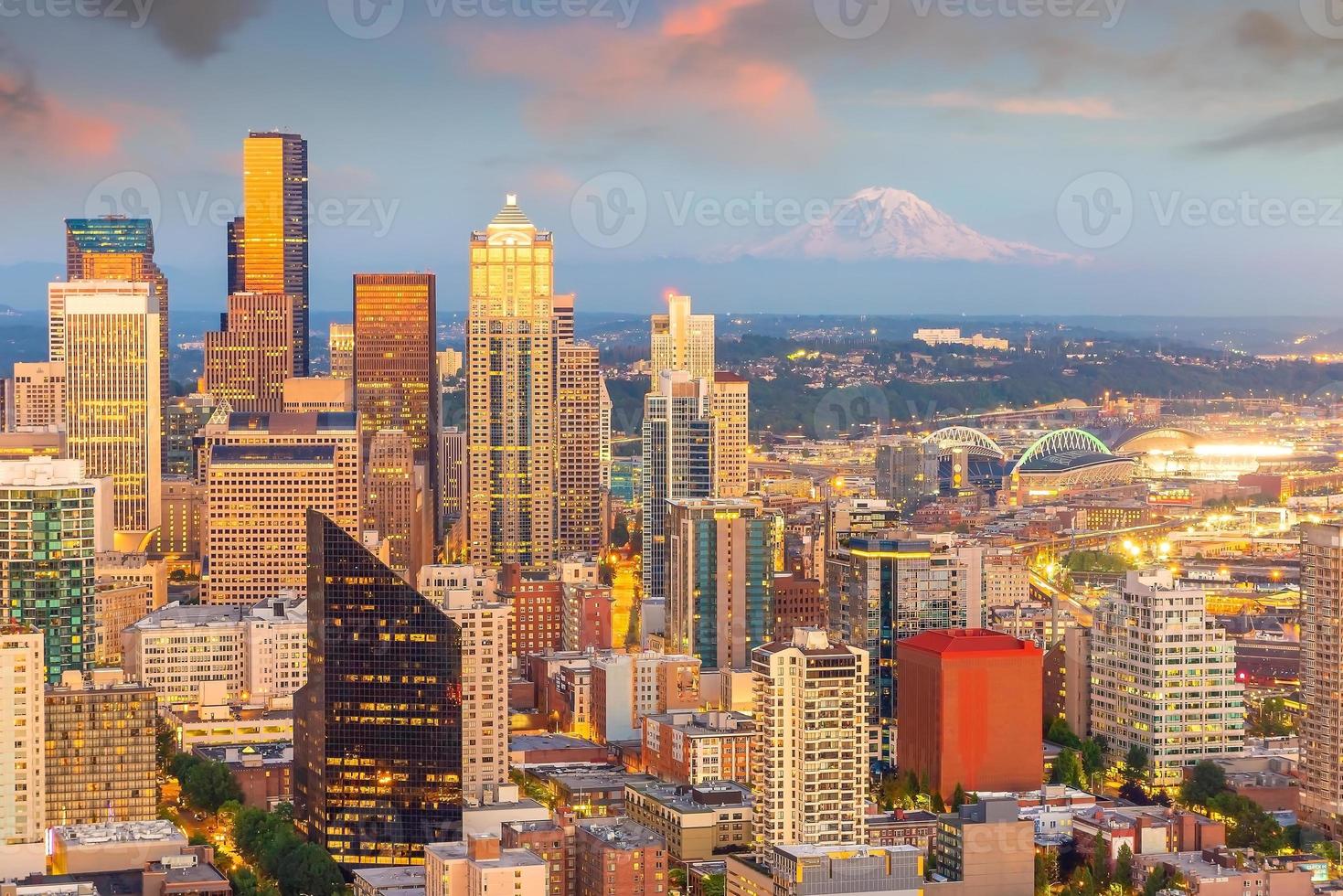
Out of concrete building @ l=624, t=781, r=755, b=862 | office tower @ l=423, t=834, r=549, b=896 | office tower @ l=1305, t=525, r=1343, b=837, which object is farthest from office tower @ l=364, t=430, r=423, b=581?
office tower @ l=423, t=834, r=549, b=896

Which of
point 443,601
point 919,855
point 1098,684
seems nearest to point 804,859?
point 919,855

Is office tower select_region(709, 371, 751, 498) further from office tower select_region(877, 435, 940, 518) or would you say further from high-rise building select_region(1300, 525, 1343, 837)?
high-rise building select_region(1300, 525, 1343, 837)

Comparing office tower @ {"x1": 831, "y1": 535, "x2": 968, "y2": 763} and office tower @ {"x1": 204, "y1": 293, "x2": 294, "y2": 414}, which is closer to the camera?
office tower @ {"x1": 831, "y1": 535, "x2": 968, "y2": 763}

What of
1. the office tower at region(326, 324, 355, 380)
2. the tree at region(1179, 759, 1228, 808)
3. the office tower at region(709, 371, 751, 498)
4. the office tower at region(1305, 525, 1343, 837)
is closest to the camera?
the office tower at region(1305, 525, 1343, 837)

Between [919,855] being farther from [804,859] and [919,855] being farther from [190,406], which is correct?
[190,406]

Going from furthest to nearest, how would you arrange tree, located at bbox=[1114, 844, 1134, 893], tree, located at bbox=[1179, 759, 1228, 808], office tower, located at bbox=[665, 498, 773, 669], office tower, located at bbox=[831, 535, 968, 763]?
office tower, located at bbox=[665, 498, 773, 669] < office tower, located at bbox=[831, 535, 968, 763] < tree, located at bbox=[1179, 759, 1228, 808] < tree, located at bbox=[1114, 844, 1134, 893]

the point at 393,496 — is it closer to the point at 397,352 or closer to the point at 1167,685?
the point at 397,352
